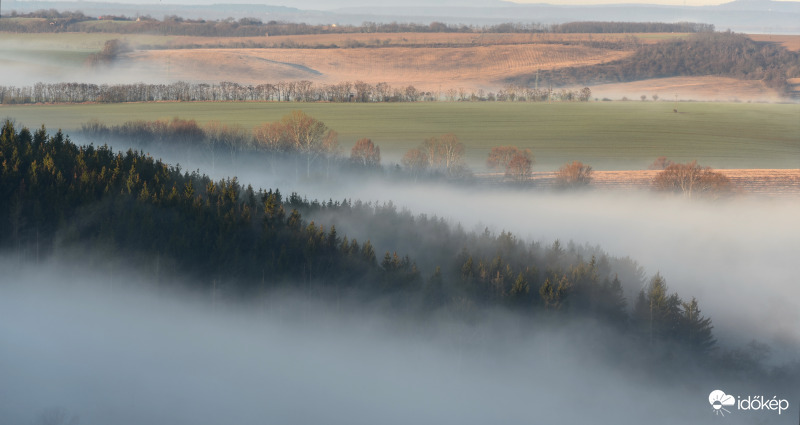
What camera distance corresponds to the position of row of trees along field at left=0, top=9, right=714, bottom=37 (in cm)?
14981

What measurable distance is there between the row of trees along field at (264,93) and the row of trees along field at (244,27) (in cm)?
1898

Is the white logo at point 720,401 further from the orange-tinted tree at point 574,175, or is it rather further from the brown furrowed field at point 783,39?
the brown furrowed field at point 783,39

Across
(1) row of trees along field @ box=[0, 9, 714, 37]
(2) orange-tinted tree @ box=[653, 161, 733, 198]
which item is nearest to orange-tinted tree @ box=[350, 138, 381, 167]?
(2) orange-tinted tree @ box=[653, 161, 733, 198]

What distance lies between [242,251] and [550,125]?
9400cm

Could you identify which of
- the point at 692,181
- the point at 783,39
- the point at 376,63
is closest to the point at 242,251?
the point at 692,181

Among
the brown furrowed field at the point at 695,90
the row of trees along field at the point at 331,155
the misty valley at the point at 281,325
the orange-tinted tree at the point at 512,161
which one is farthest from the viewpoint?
the brown furrowed field at the point at 695,90

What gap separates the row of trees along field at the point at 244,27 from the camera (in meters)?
150

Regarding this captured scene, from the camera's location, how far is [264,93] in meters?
130

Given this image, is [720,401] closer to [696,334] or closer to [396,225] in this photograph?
[696,334]

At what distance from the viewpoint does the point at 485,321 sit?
4650 cm

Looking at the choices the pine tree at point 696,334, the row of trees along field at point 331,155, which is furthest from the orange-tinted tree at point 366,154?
the pine tree at point 696,334

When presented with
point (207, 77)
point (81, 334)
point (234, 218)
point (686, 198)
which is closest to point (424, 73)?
point (207, 77)

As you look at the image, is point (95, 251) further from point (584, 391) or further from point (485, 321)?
point (584, 391)

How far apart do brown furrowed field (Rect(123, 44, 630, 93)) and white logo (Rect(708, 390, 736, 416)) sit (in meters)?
105
